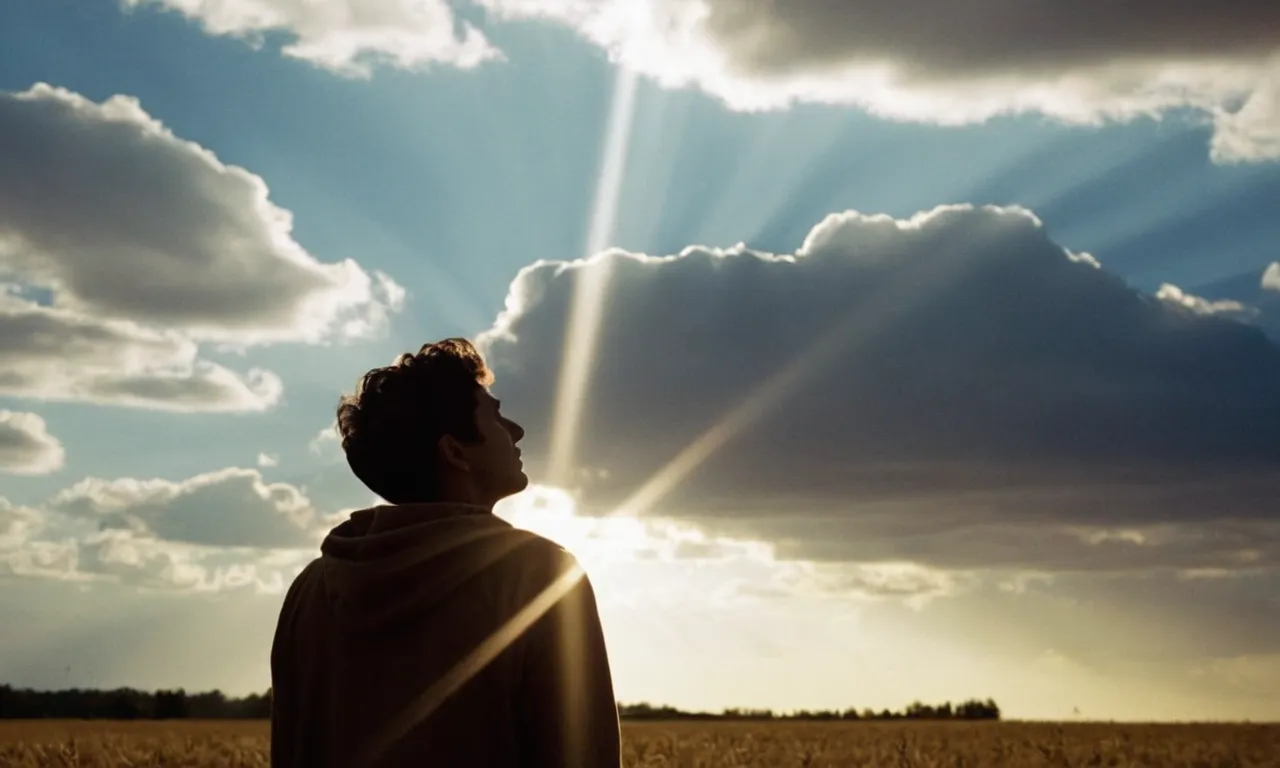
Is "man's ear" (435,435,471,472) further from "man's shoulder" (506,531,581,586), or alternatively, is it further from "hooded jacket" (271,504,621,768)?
"man's shoulder" (506,531,581,586)

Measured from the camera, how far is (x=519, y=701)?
134 inches

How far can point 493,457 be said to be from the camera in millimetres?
3639

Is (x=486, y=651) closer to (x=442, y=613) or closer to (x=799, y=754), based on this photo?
(x=442, y=613)

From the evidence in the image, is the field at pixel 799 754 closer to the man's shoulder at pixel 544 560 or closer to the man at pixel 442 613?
the man at pixel 442 613

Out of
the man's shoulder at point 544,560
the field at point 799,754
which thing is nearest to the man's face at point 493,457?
the man's shoulder at point 544,560

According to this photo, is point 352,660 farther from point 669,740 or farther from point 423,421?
point 669,740

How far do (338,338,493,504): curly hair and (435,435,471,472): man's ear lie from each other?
0.06 ft

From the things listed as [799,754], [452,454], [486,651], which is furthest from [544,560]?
[799,754]

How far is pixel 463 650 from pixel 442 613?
0.36 ft

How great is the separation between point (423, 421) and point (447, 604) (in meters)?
0.51

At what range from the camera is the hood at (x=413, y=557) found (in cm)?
345

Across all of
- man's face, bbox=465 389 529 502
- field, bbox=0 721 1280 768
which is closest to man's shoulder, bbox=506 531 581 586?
man's face, bbox=465 389 529 502

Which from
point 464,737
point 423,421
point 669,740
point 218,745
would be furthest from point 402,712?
point 669,740

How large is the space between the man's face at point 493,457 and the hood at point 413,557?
9 centimetres
